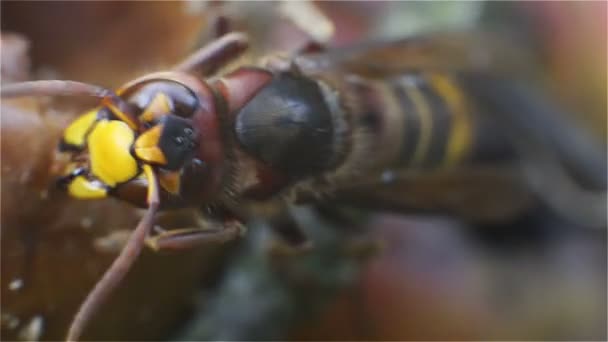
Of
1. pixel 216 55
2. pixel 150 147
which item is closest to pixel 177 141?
pixel 150 147

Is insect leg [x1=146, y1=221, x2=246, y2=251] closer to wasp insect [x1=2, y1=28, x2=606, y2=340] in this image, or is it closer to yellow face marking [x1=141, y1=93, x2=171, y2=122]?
wasp insect [x1=2, y1=28, x2=606, y2=340]

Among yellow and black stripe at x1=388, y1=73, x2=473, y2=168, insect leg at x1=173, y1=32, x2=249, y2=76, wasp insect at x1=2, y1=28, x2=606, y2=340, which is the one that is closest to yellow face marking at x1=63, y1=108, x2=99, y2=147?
wasp insect at x1=2, y1=28, x2=606, y2=340

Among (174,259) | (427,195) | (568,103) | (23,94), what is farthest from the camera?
(568,103)

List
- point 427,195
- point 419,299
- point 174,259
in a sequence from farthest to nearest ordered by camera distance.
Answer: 1. point 419,299
2. point 427,195
3. point 174,259

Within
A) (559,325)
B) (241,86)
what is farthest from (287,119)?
(559,325)

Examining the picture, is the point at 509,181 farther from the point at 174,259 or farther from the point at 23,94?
the point at 23,94

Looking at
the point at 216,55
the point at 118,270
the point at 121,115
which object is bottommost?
the point at 118,270

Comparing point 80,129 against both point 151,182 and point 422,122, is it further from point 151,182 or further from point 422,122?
point 422,122
